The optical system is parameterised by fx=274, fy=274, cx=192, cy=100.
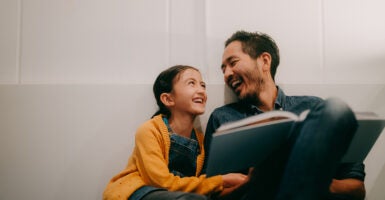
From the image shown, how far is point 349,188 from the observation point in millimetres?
888

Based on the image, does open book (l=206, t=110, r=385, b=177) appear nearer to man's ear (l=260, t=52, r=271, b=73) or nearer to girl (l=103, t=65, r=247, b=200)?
girl (l=103, t=65, r=247, b=200)

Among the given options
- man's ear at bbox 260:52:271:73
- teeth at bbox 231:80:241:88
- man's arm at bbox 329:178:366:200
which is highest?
man's ear at bbox 260:52:271:73

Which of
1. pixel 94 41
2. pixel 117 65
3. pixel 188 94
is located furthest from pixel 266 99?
pixel 94 41

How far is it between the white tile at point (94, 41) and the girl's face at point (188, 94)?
184mm

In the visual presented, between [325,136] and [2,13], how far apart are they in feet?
4.49

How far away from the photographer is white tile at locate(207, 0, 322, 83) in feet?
4.07

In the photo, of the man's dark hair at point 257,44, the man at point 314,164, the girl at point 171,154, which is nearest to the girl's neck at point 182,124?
the girl at point 171,154

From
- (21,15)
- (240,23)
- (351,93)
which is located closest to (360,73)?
(351,93)

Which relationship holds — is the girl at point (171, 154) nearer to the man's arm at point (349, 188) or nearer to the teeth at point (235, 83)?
the teeth at point (235, 83)

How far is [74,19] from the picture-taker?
1.23 metres

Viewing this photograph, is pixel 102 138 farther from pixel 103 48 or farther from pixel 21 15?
pixel 21 15

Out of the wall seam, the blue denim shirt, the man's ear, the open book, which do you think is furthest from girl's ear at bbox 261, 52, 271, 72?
the wall seam

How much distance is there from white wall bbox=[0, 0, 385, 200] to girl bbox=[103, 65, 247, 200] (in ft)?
0.45

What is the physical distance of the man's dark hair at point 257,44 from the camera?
3.71ft
